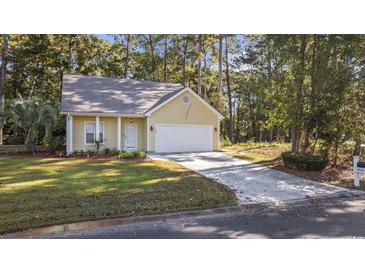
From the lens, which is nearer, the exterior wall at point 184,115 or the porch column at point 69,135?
the porch column at point 69,135

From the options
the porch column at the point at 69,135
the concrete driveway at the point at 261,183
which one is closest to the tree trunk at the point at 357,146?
the concrete driveway at the point at 261,183

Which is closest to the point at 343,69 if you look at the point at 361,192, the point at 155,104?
the point at 361,192

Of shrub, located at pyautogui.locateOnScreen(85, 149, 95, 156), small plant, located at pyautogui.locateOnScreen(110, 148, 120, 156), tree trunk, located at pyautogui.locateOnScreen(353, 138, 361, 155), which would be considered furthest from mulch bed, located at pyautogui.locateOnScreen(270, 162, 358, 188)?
shrub, located at pyautogui.locateOnScreen(85, 149, 95, 156)

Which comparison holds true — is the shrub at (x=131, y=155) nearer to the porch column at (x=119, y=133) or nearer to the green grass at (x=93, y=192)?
the porch column at (x=119, y=133)

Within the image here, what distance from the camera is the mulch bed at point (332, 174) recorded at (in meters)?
10.00

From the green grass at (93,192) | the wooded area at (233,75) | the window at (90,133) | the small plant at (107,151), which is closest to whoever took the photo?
the green grass at (93,192)

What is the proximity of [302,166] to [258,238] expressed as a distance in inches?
302

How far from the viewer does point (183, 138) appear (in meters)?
17.8

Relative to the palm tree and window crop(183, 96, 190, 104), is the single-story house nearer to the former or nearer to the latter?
window crop(183, 96, 190, 104)

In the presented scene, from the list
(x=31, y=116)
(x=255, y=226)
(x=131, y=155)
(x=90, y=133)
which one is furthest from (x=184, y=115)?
(x=255, y=226)

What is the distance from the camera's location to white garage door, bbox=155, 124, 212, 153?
1727 centimetres

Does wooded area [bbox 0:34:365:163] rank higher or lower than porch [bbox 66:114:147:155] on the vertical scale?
→ higher

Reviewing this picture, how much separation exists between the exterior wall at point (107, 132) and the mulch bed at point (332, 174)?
8.17 meters

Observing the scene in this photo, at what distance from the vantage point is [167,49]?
99.3 ft
